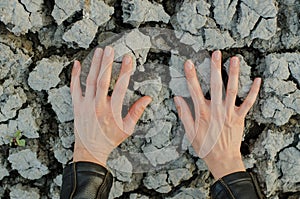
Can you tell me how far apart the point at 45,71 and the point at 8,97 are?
0.16 meters

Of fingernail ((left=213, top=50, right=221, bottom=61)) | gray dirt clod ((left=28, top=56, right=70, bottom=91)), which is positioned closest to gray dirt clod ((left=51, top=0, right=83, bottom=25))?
gray dirt clod ((left=28, top=56, right=70, bottom=91))

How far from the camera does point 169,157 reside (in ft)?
6.16

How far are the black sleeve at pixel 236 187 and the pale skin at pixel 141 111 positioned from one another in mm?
33

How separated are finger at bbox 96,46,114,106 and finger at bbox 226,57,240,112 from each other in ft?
1.27

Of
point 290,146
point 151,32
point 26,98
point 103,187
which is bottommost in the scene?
point 103,187

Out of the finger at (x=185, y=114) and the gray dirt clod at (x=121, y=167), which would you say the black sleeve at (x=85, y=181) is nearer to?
the gray dirt clod at (x=121, y=167)

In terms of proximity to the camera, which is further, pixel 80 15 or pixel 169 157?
pixel 169 157

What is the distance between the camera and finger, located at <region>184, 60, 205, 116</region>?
5.73ft

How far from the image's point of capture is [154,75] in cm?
180

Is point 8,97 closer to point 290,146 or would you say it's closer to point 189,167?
point 189,167

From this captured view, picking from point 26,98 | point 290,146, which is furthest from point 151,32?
point 290,146

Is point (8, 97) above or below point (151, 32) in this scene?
below

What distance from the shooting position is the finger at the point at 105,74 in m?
1.73

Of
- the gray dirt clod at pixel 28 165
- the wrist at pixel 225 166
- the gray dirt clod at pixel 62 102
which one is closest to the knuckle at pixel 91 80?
the gray dirt clod at pixel 62 102
